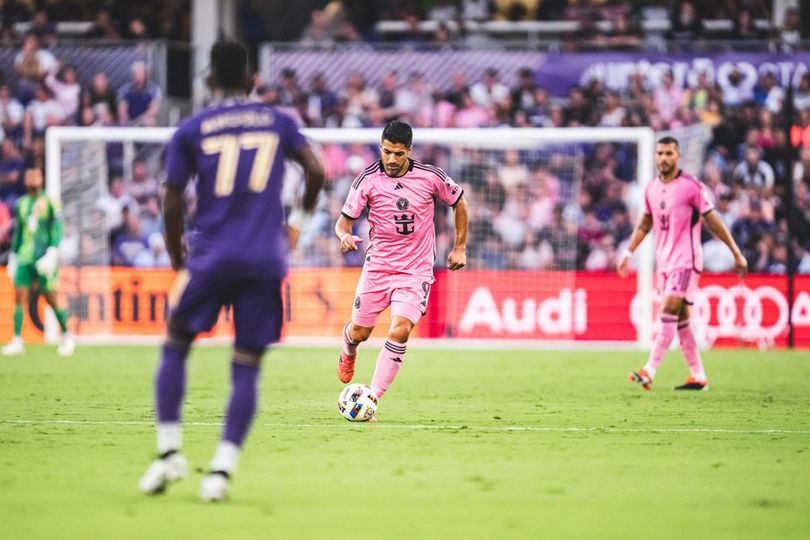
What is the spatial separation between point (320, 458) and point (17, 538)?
2814 mm

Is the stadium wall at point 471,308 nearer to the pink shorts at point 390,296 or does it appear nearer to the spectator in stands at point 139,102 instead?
the spectator in stands at point 139,102

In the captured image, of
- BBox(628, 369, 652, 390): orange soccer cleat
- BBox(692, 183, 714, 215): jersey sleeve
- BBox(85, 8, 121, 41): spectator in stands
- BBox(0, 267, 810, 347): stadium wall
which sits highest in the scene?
BBox(85, 8, 121, 41): spectator in stands

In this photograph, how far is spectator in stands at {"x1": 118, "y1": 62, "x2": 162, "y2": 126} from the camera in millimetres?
25844

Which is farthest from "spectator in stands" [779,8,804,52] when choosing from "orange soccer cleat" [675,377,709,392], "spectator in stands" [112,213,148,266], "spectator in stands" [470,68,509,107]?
"orange soccer cleat" [675,377,709,392]

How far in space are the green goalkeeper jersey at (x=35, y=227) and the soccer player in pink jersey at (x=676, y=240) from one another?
8482 millimetres

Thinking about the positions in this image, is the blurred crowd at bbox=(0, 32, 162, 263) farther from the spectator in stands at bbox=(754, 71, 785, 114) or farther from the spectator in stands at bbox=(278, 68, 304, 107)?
the spectator in stands at bbox=(754, 71, 785, 114)

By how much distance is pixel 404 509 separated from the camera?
6.54 metres

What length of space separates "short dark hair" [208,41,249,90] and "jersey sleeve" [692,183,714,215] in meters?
7.99

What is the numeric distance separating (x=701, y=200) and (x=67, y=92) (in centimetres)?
1556

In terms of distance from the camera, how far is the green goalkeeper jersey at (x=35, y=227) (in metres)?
19.0

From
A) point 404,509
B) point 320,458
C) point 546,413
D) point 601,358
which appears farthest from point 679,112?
point 404,509

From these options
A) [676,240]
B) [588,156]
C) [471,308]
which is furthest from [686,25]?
[676,240]

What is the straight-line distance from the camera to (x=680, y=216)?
14133 mm

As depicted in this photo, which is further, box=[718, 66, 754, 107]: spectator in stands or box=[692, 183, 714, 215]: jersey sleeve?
box=[718, 66, 754, 107]: spectator in stands
